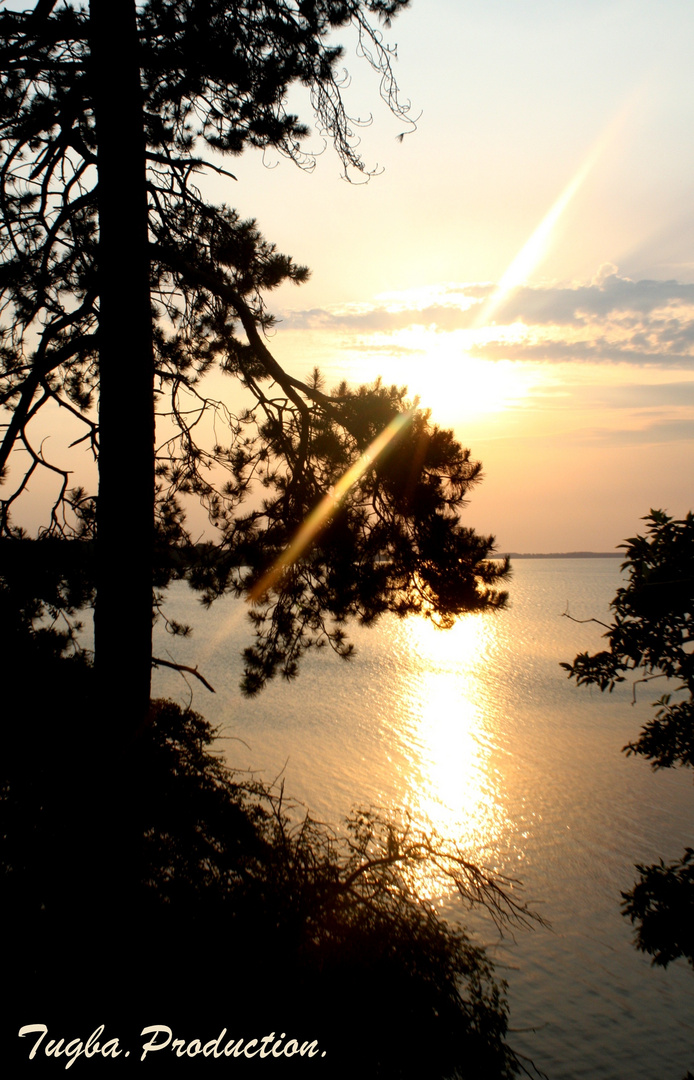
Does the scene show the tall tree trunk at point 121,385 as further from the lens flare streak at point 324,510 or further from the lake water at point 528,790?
the lake water at point 528,790

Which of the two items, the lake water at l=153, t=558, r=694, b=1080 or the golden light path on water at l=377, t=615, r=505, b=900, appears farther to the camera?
the golden light path on water at l=377, t=615, r=505, b=900

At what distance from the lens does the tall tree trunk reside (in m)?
3.81

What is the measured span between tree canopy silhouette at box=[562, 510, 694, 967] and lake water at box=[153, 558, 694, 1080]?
942mm

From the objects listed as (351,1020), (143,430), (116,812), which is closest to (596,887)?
(351,1020)

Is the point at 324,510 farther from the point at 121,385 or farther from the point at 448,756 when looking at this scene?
the point at 448,756

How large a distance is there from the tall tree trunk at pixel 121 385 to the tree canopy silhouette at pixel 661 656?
8.77 feet

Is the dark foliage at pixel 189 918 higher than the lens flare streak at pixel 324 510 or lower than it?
lower

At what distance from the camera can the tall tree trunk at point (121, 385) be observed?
3.81 meters

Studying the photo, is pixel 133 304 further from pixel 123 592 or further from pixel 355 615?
pixel 355 615

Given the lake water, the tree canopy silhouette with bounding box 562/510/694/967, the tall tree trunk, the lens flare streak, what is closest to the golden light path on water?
the lake water

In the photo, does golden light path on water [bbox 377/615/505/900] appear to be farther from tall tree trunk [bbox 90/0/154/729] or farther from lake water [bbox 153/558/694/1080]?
tall tree trunk [bbox 90/0/154/729]

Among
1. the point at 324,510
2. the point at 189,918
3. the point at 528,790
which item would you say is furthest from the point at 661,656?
the point at 528,790

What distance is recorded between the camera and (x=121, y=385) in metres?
3.86

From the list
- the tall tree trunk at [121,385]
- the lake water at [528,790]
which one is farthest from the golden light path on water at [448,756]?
the tall tree trunk at [121,385]
